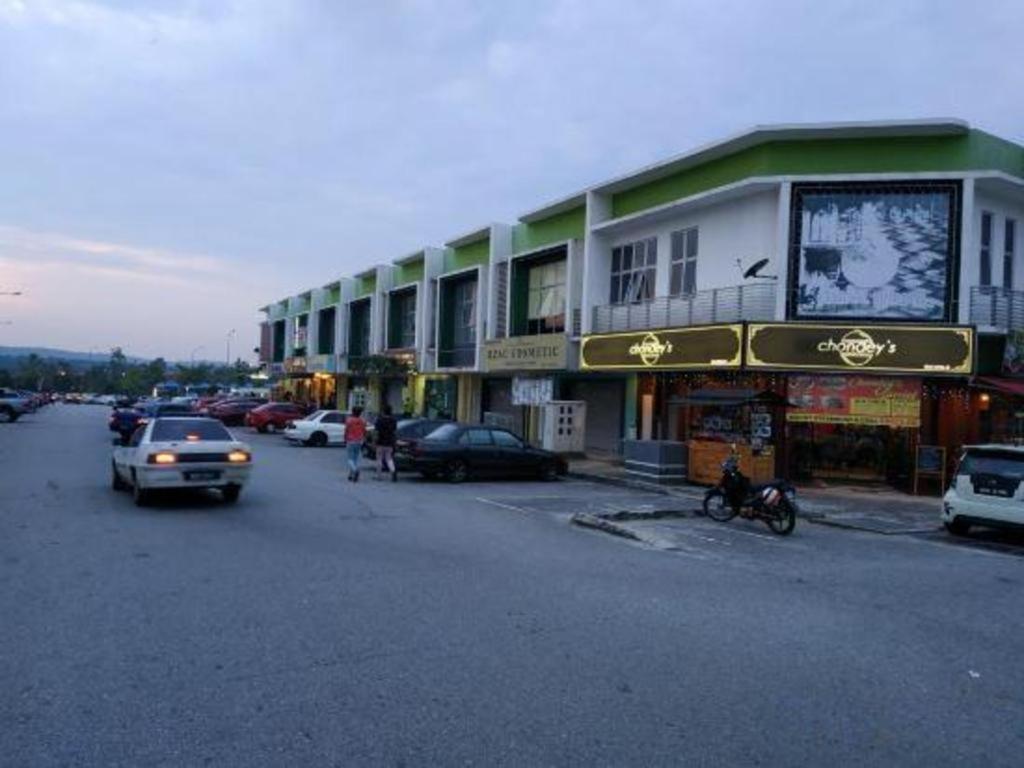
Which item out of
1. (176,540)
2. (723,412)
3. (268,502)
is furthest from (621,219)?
(176,540)

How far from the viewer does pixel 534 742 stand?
4812 millimetres

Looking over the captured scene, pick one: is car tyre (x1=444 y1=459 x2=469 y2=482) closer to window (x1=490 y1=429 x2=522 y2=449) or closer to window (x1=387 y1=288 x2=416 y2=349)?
window (x1=490 y1=429 x2=522 y2=449)

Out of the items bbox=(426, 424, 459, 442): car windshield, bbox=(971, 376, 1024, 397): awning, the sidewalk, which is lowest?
the sidewalk

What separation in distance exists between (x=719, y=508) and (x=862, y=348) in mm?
7252

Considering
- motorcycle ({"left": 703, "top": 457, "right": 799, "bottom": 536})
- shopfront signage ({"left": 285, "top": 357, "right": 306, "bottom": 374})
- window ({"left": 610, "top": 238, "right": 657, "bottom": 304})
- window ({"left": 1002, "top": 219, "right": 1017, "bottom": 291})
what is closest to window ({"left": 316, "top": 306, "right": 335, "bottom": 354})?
shopfront signage ({"left": 285, "top": 357, "right": 306, "bottom": 374})

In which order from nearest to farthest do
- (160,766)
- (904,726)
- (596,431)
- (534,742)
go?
(160,766) → (534,742) → (904,726) → (596,431)

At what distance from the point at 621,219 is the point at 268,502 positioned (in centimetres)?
1554

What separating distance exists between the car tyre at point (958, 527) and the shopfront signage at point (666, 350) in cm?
723

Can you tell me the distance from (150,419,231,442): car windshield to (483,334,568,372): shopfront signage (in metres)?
15.1

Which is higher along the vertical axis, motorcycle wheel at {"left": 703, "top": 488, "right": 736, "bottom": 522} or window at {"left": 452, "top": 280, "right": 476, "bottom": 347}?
window at {"left": 452, "top": 280, "right": 476, "bottom": 347}

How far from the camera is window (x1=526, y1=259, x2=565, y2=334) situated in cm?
3247

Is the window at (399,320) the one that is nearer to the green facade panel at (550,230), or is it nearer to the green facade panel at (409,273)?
the green facade panel at (409,273)

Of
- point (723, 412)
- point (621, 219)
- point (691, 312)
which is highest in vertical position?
point (621, 219)

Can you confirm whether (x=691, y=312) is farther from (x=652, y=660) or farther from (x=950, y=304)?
(x=652, y=660)
